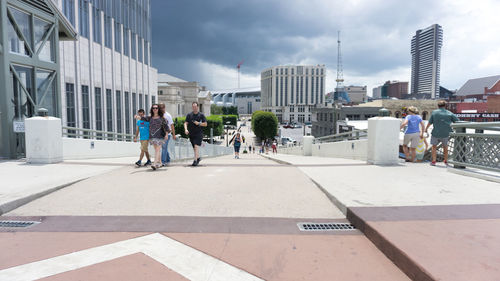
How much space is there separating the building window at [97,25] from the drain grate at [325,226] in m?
37.2

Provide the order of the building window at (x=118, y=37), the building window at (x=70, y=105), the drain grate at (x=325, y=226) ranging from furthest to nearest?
the building window at (x=118, y=37) < the building window at (x=70, y=105) < the drain grate at (x=325, y=226)

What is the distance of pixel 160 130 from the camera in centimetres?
776

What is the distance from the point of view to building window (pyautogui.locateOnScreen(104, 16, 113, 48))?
3669cm

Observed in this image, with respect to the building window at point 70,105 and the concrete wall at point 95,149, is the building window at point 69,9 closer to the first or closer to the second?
the building window at point 70,105

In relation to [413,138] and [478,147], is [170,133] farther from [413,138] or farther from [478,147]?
[478,147]

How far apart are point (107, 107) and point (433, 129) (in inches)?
1417

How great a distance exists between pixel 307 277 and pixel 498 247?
1.82 meters

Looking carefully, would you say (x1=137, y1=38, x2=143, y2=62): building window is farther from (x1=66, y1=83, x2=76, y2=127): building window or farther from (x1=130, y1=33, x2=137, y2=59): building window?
(x1=66, y1=83, x2=76, y2=127): building window

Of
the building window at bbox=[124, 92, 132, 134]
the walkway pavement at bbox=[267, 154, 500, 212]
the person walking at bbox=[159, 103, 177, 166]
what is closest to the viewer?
the walkway pavement at bbox=[267, 154, 500, 212]

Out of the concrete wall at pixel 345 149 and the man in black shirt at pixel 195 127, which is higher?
the man in black shirt at pixel 195 127

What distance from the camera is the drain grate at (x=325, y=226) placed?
3.60 metres

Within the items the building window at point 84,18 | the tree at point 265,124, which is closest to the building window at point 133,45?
the building window at point 84,18

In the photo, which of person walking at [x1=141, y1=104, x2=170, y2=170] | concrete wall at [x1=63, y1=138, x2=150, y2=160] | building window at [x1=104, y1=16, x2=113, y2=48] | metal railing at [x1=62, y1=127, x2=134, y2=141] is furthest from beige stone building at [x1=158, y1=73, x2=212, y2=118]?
person walking at [x1=141, y1=104, x2=170, y2=170]

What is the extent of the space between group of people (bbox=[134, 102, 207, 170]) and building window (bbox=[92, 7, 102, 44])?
30947mm
